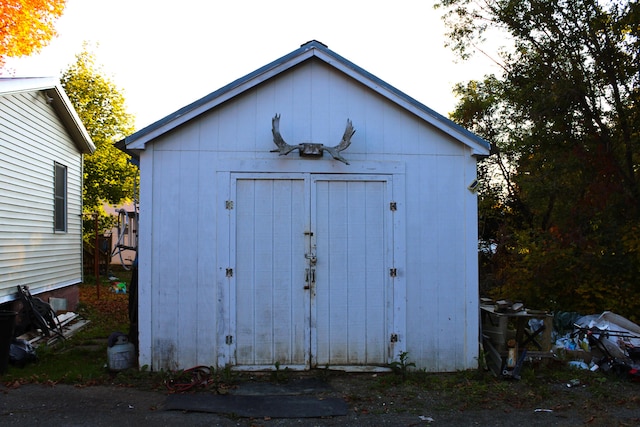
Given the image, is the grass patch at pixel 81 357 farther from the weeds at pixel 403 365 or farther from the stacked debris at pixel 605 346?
the stacked debris at pixel 605 346

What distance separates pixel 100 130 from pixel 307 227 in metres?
16.3

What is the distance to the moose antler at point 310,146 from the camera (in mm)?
7129

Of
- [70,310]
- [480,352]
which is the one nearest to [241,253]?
[480,352]

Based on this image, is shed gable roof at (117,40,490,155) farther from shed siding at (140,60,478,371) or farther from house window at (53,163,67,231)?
house window at (53,163,67,231)

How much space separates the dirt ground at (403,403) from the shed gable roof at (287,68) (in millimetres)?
2853

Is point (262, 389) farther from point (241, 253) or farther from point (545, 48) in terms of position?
point (545, 48)

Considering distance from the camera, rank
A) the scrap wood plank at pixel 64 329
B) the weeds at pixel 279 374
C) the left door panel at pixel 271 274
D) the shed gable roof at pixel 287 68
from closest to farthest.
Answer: the weeds at pixel 279 374
the shed gable roof at pixel 287 68
the left door panel at pixel 271 274
the scrap wood plank at pixel 64 329

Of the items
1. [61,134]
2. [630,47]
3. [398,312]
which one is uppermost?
[630,47]

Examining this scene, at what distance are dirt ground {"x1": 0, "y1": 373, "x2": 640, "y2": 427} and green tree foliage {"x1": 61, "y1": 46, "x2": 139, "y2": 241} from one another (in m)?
15.0

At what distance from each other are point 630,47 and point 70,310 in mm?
12211

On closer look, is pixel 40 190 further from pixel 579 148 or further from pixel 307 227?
pixel 579 148

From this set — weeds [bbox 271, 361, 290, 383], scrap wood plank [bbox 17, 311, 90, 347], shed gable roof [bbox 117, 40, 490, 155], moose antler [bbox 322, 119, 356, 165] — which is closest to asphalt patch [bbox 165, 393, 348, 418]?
weeds [bbox 271, 361, 290, 383]

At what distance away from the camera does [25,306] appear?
9609mm

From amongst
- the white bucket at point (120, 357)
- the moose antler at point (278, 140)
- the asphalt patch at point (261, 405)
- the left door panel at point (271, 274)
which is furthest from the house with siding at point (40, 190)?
the moose antler at point (278, 140)
